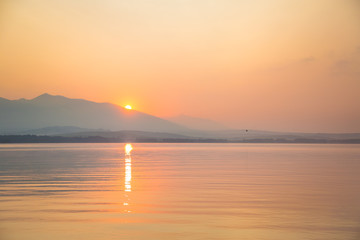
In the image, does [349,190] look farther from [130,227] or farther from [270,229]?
[130,227]

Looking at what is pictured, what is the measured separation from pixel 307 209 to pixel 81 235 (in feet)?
29.3

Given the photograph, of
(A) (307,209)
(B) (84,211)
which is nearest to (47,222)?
(B) (84,211)

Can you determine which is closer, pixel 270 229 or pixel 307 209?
pixel 270 229

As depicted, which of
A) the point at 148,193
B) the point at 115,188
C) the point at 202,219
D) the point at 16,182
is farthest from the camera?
the point at 16,182

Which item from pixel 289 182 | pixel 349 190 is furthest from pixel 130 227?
pixel 289 182

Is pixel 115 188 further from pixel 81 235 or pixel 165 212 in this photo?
pixel 81 235

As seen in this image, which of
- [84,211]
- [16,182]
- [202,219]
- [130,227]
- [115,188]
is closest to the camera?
[130,227]

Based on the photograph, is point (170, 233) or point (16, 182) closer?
point (170, 233)

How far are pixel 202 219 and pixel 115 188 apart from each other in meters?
9.89

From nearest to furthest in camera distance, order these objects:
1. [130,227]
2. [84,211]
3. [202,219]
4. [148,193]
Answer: [130,227], [202,219], [84,211], [148,193]

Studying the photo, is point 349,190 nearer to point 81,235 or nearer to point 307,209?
point 307,209

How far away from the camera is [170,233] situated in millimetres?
14375

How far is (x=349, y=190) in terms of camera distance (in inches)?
969

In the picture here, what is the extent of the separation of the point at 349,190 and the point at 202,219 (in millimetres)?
11269
